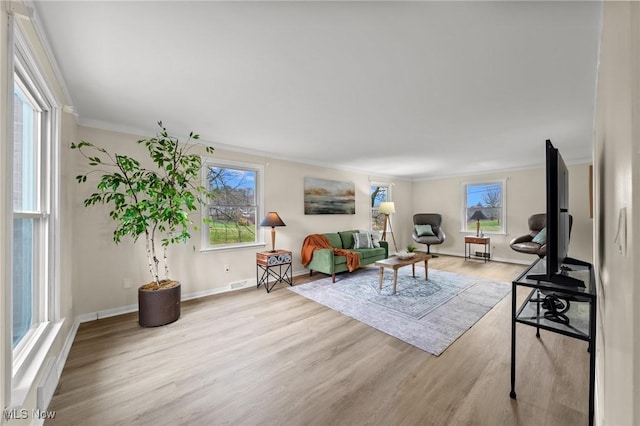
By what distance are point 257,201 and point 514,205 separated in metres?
5.79

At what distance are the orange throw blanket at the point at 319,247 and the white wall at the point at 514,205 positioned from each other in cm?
345

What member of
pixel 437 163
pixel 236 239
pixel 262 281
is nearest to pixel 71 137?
pixel 236 239

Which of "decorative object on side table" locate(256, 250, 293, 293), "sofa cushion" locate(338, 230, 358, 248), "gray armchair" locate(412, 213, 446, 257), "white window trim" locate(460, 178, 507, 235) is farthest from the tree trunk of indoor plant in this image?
"white window trim" locate(460, 178, 507, 235)

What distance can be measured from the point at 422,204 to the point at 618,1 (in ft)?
23.5

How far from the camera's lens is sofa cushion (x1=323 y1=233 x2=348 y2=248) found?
5133mm

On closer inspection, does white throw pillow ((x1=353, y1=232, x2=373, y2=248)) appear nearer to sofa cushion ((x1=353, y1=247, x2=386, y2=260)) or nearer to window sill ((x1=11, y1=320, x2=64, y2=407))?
sofa cushion ((x1=353, y1=247, x2=386, y2=260))

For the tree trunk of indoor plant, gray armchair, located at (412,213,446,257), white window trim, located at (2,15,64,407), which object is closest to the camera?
white window trim, located at (2,15,64,407)

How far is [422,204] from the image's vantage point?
298 inches

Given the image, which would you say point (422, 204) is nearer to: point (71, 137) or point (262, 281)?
point (262, 281)

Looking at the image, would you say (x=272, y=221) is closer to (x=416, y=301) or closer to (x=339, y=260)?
(x=339, y=260)

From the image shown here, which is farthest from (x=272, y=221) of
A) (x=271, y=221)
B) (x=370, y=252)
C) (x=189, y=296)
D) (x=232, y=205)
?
(x=370, y=252)

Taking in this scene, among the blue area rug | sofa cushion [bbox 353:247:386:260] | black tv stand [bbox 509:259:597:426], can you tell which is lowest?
the blue area rug

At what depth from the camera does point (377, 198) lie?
6785 mm

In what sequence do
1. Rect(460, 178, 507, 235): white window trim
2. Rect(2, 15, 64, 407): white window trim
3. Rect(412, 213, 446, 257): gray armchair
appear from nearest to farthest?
Rect(2, 15, 64, 407): white window trim → Rect(460, 178, 507, 235): white window trim → Rect(412, 213, 446, 257): gray armchair
